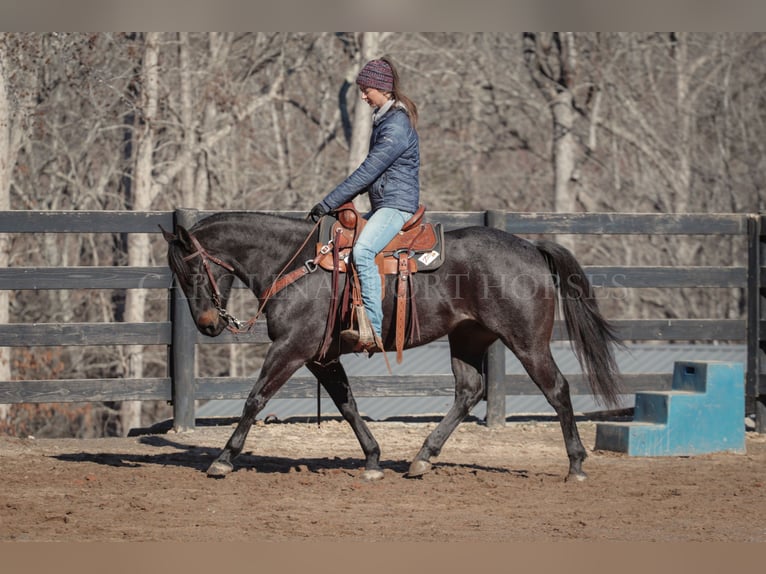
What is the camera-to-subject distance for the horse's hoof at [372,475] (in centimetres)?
726

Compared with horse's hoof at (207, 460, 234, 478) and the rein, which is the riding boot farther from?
horse's hoof at (207, 460, 234, 478)

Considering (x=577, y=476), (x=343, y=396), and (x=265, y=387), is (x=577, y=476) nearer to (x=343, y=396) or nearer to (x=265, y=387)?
(x=343, y=396)

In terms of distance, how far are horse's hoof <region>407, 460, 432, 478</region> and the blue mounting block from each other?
209 cm

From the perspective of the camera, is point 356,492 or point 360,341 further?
point 360,341

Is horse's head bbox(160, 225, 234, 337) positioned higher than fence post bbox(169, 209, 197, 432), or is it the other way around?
horse's head bbox(160, 225, 234, 337)

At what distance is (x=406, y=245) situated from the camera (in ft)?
23.6

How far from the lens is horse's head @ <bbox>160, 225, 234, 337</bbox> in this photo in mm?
7082

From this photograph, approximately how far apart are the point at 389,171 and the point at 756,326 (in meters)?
4.84

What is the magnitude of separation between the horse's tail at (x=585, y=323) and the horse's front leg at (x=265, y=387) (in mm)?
2003

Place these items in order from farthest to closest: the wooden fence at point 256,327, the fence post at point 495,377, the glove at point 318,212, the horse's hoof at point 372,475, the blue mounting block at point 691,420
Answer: the fence post at point 495,377
the wooden fence at point 256,327
the blue mounting block at point 691,420
the horse's hoof at point 372,475
the glove at point 318,212

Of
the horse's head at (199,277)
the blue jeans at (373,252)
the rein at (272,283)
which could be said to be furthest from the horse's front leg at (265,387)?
the blue jeans at (373,252)

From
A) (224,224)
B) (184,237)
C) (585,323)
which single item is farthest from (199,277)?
(585,323)

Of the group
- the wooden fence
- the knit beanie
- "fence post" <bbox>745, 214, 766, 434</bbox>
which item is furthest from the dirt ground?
the knit beanie

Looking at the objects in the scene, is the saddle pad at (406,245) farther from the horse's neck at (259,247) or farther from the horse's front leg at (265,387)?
the horse's front leg at (265,387)
